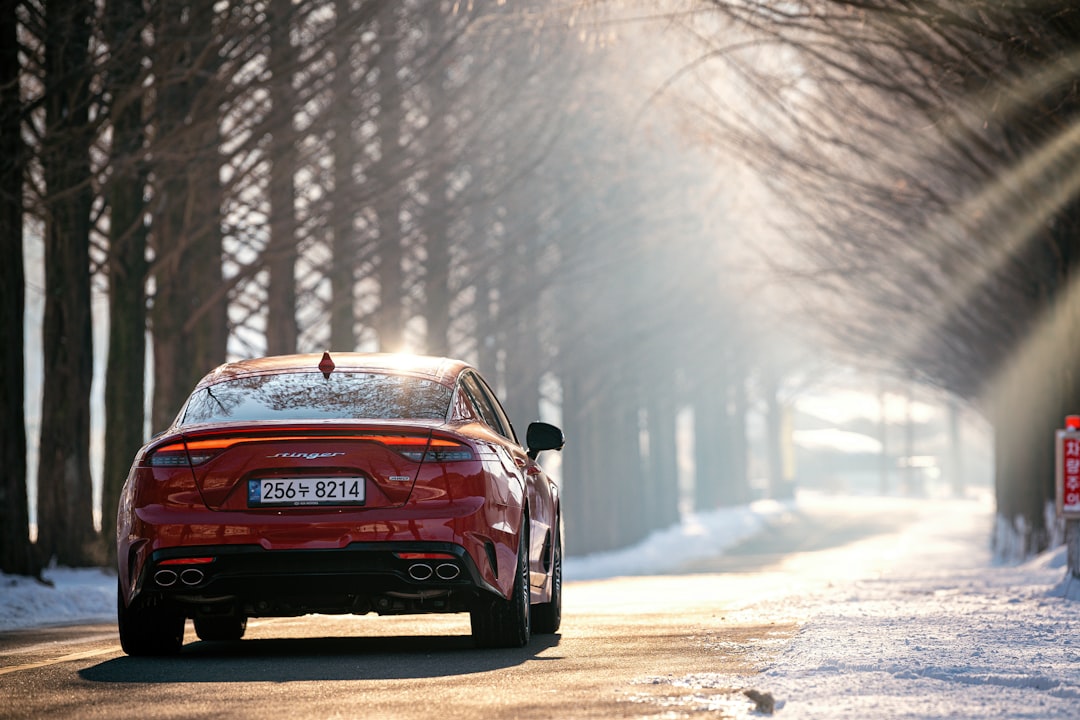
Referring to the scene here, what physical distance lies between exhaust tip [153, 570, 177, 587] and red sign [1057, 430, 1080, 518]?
7601 millimetres

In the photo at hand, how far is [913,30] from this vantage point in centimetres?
1486

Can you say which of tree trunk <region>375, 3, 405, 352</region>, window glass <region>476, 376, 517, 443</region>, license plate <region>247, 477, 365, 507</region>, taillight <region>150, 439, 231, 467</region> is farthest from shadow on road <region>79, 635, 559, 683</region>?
tree trunk <region>375, 3, 405, 352</region>

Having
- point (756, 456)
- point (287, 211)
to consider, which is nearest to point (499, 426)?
point (287, 211)

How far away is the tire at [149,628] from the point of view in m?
8.48

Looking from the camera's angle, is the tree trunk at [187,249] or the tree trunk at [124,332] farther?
the tree trunk at [124,332]

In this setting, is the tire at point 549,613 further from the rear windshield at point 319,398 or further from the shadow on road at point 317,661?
the rear windshield at point 319,398

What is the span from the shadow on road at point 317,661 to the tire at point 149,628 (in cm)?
8

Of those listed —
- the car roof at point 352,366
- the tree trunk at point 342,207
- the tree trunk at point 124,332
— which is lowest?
the car roof at point 352,366

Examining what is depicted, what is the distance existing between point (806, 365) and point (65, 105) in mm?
62359

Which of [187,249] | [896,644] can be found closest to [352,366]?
[896,644]

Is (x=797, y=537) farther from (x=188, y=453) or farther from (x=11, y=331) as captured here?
(x=188, y=453)

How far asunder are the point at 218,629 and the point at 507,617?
6.43 ft

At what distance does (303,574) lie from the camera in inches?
316

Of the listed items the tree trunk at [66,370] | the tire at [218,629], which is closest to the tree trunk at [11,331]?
the tree trunk at [66,370]
